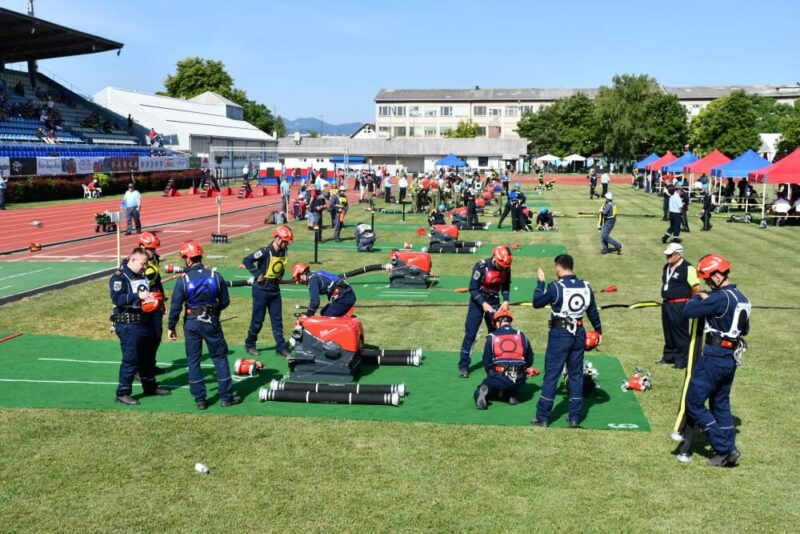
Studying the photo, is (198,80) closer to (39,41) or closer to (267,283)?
(39,41)

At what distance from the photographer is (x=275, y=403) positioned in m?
10.3

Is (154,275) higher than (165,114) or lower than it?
lower

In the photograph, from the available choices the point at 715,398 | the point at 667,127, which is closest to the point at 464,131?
the point at 667,127

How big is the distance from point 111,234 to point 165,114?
143 feet

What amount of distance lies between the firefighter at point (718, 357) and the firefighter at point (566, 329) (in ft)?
4.09

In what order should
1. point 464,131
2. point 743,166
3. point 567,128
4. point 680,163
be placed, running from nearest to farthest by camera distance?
point 743,166 < point 680,163 < point 567,128 < point 464,131

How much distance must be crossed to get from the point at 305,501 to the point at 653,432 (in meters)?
4.41

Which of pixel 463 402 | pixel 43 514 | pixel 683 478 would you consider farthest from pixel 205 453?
pixel 683 478

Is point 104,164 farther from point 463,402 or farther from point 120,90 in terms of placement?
point 463,402

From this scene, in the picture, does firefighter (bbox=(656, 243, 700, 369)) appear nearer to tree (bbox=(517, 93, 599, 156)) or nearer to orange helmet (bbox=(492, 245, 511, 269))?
orange helmet (bbox=(492, 245, 511, 269))

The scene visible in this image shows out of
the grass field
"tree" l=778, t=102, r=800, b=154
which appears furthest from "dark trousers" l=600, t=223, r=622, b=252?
"tree" l=778, t=102, r=800, b=154

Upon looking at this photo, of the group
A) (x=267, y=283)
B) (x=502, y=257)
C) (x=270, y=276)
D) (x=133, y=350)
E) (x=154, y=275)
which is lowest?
(x=133, y=350)

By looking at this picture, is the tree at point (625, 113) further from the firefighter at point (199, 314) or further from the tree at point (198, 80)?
the firefighter at point (199, 314)

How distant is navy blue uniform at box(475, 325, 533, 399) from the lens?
32.5ft
